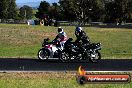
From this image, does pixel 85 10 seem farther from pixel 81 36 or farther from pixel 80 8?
pixel 81 36

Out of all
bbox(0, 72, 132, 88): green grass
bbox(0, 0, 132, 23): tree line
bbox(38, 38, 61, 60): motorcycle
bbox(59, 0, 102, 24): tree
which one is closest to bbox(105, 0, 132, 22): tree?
bbox(0, 0, 132, 23): tree line

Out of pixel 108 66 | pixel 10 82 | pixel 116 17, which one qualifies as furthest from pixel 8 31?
pixel 116 17

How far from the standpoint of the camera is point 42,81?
14.7 metres

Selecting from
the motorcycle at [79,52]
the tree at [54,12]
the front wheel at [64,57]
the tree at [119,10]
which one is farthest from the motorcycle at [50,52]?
the tree at [54,12]

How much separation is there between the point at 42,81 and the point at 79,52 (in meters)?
8.19

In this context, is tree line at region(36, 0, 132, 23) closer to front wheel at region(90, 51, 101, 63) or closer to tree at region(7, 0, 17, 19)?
tree at region(7, 0, 17, 19)

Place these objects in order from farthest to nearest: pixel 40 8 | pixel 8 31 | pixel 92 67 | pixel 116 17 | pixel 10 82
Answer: pixel 40 8
pixel 116 17
pixel 8 31
pixel 92 67
pixel 10 82

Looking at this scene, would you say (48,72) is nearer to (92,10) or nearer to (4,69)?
(4,69)

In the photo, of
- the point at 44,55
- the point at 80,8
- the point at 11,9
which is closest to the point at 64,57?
the point at 44,55

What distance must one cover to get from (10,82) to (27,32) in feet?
97.1

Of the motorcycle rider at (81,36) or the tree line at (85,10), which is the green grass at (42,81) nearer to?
the motorcycle rider at (81,36)

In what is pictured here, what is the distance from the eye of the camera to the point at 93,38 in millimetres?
44125

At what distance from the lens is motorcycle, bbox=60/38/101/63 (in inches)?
886

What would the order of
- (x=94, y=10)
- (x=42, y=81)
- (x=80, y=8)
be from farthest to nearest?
(x=80, y=8) → (x=94, y=10) → (x=42, y=81)
